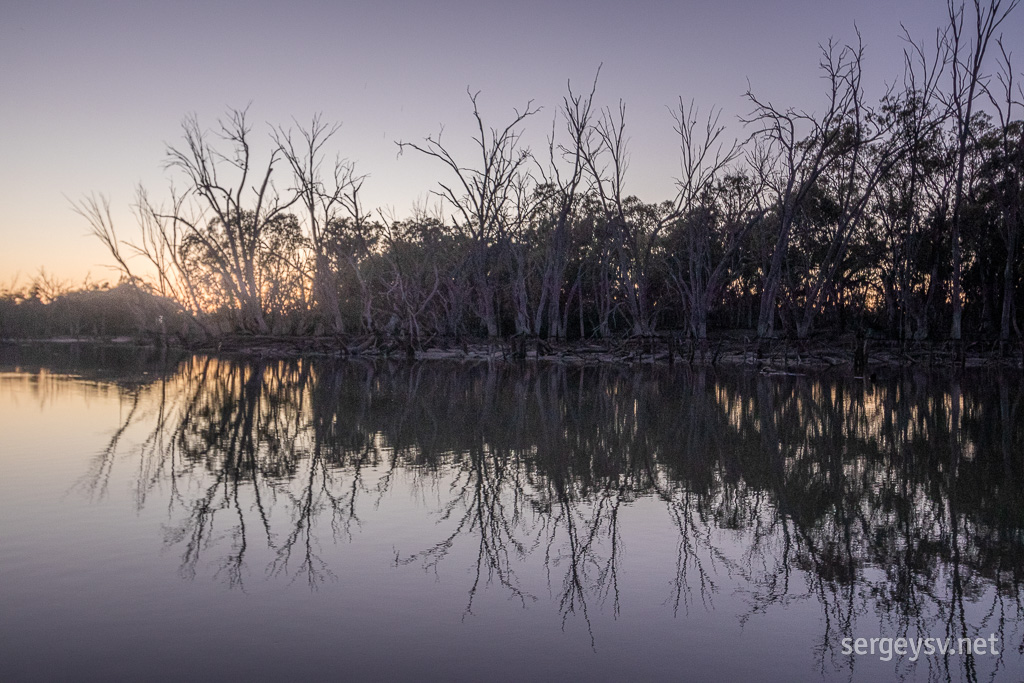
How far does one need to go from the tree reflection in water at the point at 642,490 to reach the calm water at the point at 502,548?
0.03 meters

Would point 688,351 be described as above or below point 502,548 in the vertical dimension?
above

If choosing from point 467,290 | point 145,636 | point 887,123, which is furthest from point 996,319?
point 145,636

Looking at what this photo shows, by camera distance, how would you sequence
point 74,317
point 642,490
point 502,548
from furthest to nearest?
point 74,317 → point 642,490 → point 502,548

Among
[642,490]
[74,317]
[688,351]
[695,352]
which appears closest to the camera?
[642,490]

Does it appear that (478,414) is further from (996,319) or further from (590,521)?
Result: (996,319)

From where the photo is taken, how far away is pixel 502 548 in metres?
5.48

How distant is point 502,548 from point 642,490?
2.16m

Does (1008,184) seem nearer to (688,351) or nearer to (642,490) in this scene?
(688,351)

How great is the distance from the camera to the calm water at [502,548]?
3.76 meters

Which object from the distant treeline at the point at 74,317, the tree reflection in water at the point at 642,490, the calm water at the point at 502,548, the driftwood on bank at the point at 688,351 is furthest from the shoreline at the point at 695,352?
the distant treeline at the point at 74,317

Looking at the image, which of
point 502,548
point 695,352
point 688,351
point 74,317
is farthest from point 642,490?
point 74,317

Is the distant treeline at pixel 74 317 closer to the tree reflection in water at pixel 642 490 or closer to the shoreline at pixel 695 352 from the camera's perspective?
the shoreline at pixel 695 352

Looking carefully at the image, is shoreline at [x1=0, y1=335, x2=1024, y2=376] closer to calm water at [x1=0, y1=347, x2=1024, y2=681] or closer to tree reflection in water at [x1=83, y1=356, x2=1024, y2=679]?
tree reflection in water at [x1=83, y1=356, x2=1024, y2=679]

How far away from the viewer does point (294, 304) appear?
4759cm
